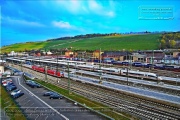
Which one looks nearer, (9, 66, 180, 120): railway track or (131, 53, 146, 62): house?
(9, 66, 180, 120): railway track

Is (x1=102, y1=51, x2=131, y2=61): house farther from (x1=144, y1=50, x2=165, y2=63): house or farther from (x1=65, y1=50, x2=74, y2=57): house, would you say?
(x1=65, y1=50, x2=74, y2=57): house

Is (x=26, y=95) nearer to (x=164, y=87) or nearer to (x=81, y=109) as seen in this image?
(x=81, y=109)

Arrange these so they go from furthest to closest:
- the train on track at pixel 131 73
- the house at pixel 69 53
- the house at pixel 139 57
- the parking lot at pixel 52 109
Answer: the house at pixel 69 53 → the house at pixel 139 57 → the train on track at pixel 131 73 → the parking lot at pixel 52 109

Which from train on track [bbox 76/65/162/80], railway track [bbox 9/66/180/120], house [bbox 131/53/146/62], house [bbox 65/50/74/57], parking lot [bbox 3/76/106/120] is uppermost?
house [bbox 65/50/74/57]

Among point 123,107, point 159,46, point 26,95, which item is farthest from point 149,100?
point 159,46

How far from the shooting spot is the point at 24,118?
1841 centimetres

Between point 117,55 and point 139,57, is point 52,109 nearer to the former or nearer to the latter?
point 139,57

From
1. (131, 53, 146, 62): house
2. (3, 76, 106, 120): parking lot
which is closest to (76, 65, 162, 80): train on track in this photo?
(3, 76, 106, 120): parking lot

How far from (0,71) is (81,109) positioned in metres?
48.4

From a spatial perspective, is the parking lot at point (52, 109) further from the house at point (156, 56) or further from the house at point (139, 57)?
the house at point (139, 57)

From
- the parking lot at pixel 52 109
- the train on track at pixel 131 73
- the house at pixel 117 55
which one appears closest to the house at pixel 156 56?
the house at pixel 117 55

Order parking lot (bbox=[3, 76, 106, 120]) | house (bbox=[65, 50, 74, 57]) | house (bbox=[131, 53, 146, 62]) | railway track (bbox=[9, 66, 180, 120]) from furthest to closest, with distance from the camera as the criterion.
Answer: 1. house (bbox=[65, 50, 74, 57])
2. house (bbox=[131, 53, 146, 62])
3. parking lot (bbox=[3, 76, 106, 120])
4. railway track (bbox=[9, 66, 180, 120])

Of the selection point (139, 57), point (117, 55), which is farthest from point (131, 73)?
point (117, 55)

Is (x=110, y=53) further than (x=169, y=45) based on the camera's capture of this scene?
Yes
